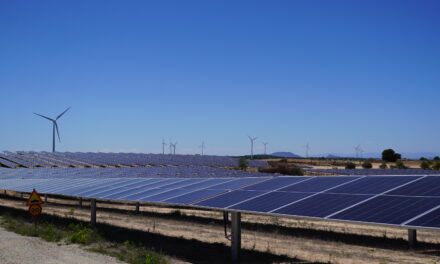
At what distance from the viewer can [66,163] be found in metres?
79.9

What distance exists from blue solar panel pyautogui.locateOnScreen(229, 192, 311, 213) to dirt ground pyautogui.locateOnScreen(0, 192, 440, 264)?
10.2 ft

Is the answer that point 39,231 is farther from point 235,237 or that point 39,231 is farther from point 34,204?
point 235,237

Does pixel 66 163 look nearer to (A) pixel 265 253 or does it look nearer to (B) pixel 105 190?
(B) pixel 105 190

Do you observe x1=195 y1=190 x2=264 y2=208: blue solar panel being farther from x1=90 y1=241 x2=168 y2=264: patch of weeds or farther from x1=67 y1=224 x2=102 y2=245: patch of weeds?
x1=67 y1=224 x2=102 y2=245: patch of weeds

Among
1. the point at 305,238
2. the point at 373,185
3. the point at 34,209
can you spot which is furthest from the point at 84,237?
the point at 373,185

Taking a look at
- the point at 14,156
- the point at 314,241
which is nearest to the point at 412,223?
the point at 314,241

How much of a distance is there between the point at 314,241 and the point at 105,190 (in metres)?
12.7

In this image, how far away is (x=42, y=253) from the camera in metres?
19.9

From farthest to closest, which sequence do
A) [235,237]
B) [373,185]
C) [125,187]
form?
[125,187], [235,237], [373,185]

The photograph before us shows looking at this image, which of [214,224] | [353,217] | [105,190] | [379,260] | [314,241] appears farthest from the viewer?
[214,224]

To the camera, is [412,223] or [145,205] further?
[145,205]

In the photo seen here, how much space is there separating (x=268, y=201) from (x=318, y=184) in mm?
3105

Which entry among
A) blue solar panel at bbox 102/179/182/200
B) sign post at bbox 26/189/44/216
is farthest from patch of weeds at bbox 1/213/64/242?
blue solar panel at bbox 102/179/182/200

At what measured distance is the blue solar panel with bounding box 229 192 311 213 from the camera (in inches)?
657
